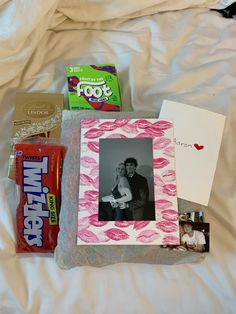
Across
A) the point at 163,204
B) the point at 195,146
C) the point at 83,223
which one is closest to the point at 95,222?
the point at 83,223

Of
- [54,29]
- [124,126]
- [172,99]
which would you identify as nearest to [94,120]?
[124,126]

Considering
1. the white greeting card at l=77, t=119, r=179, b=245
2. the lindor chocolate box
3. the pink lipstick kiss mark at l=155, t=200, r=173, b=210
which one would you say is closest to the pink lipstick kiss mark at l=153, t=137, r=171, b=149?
the white greeting card at l=77, t=119, r=179, b=245

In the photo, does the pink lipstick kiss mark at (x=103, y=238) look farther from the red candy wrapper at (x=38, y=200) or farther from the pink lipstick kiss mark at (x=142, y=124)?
Result: the pink lipstick kiss mark at (x=142, y=124)

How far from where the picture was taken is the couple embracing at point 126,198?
30.8 inches

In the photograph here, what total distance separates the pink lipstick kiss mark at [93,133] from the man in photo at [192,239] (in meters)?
0.22

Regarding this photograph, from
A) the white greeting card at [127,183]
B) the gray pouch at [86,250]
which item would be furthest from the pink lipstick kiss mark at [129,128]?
the gray pouch at [86,250]

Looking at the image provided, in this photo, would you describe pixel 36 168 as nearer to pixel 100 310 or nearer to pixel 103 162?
pixel 103 162

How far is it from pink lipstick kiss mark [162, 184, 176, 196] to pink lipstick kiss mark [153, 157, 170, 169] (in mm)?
37

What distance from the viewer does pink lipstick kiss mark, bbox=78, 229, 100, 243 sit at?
76 cm

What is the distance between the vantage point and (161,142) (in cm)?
83

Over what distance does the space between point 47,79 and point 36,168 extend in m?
0.23

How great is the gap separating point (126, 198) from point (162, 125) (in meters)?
0.16

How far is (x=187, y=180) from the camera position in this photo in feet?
2.66

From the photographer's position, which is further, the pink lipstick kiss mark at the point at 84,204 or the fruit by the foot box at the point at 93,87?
the fruit by the foot box at the point at 93,87
